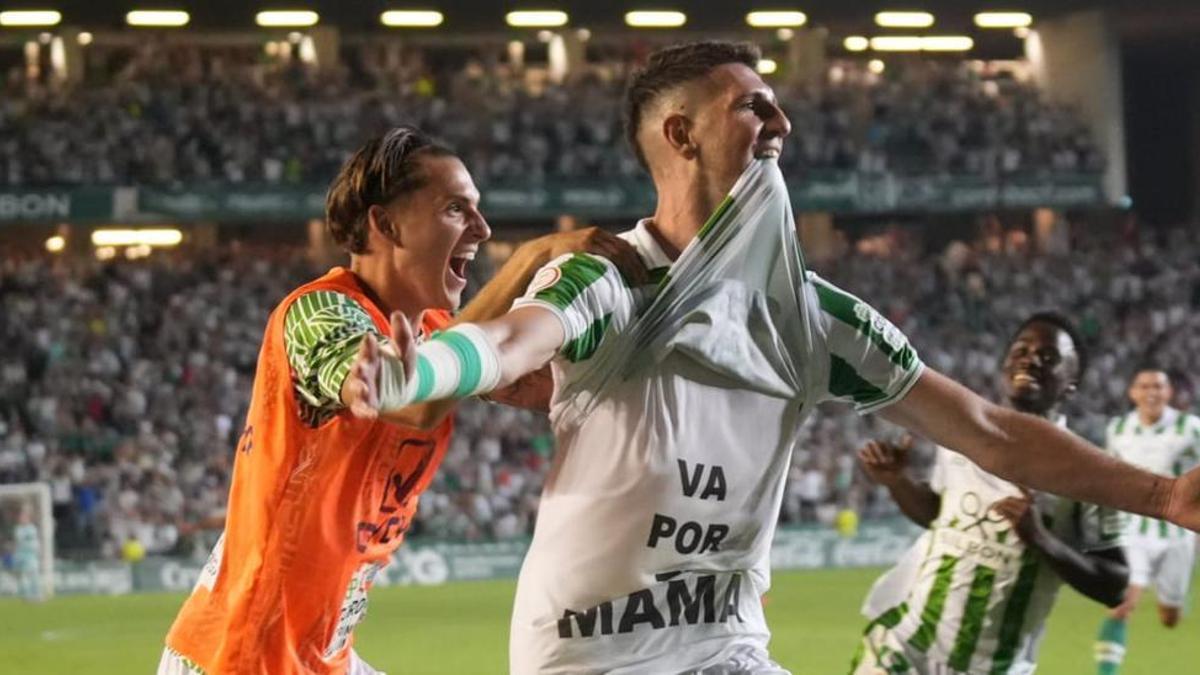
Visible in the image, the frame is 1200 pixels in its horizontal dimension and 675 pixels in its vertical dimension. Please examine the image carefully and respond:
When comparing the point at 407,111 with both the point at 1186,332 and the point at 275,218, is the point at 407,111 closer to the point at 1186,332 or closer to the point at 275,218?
the point at 275,218

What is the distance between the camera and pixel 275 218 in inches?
1446

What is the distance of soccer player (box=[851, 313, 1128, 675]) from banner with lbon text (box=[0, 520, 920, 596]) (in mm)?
18853

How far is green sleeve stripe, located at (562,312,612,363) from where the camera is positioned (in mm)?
3707

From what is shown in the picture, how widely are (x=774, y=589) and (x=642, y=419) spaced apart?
71.1 feet

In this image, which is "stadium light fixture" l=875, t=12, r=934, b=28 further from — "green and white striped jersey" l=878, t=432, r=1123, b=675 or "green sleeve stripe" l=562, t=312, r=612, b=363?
"green sleeve stripe" l=562, t=312, r=612, b=363

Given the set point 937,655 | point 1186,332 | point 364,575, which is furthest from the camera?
point 1186,332

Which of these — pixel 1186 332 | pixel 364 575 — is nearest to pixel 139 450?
pixel 1186 332

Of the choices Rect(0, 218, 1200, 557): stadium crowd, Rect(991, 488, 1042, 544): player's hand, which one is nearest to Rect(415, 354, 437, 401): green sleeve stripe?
Rect(991, 488, 1042, 544): player's hand

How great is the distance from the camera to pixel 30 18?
3806cm

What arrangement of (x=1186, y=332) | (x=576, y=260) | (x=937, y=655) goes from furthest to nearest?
(x=1186, y=332)
(x=937, y=655)
(x=576, y=260)

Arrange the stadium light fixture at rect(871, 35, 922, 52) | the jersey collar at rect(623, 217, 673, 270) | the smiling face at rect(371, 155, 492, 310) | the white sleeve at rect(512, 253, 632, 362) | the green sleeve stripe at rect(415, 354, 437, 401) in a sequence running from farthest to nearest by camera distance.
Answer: the stadium light fixture at rect(871, 35, 922, 52) → the smiling face at rect(371, 155, 492, 310) → the jersey collar at rect(623, 217, 673, 270) → the white sleeve at rect(512, 253, 632, 362) → the green sleeve stripe at rect(415, 354, 437, 401)

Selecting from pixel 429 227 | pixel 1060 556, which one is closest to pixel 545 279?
pixel 429 227

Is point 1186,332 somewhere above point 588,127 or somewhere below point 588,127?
below

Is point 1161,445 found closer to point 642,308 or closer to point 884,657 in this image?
point 884,657
